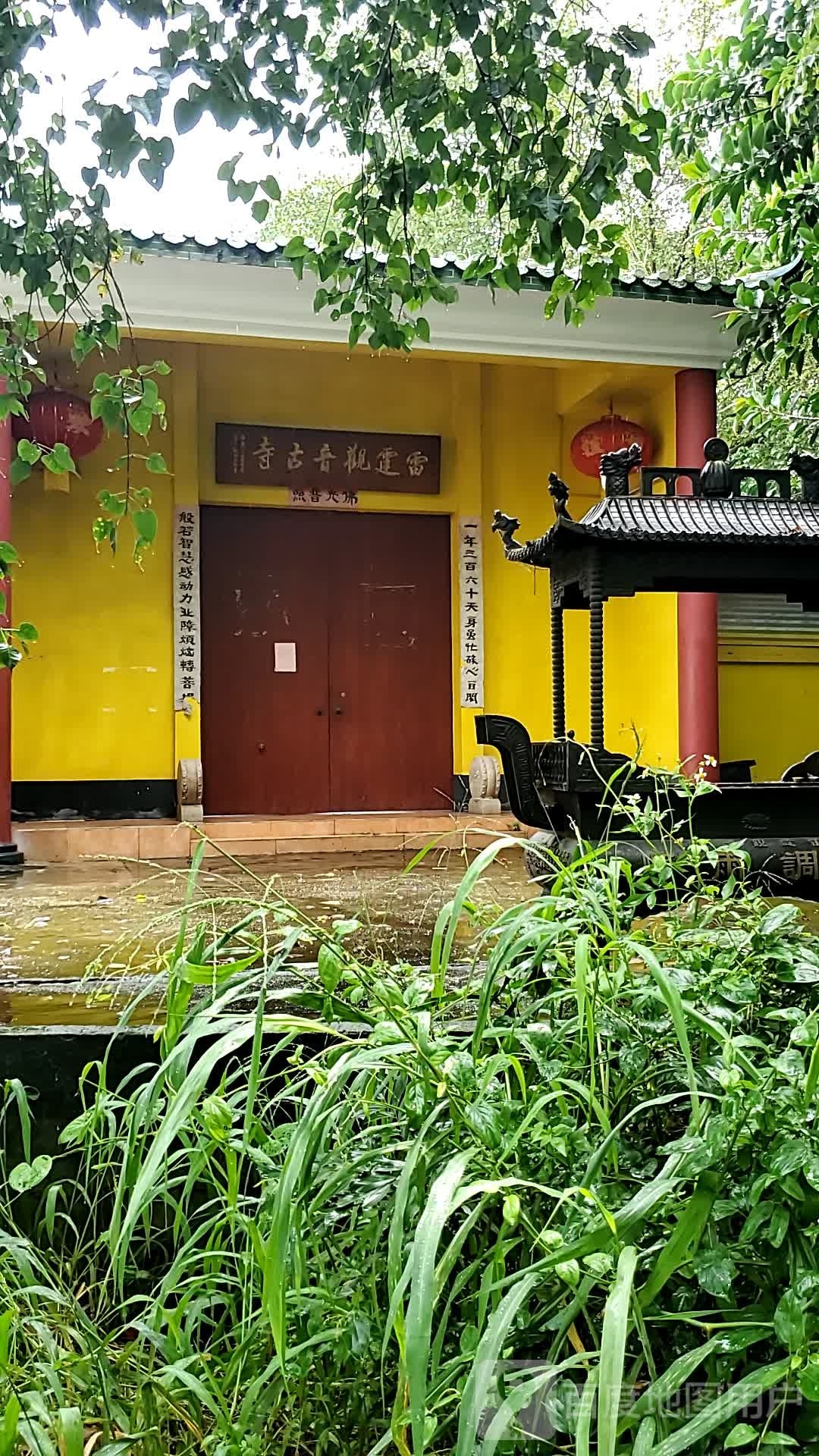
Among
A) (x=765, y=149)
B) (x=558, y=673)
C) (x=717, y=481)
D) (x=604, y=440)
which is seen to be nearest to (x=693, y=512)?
(x=717, y=481)

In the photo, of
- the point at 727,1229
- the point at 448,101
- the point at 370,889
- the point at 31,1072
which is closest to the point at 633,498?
the point at 370,889

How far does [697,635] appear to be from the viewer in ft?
23.5

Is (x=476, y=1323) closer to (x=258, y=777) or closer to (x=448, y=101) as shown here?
(x=448, y=101)

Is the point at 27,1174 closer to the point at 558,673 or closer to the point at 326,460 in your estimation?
the point at 558,673

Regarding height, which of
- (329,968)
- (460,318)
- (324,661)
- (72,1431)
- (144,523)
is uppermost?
(460,318)

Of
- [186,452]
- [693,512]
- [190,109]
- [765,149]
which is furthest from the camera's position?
[186,452]

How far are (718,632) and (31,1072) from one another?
6479 millimetres

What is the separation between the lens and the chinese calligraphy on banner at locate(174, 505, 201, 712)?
783cm

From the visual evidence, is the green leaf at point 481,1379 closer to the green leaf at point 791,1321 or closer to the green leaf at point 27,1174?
the green leaf at point 791,1321

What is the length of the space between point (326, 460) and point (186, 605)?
5.02 feet

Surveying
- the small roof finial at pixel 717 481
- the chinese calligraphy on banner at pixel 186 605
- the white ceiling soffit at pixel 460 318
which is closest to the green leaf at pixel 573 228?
the small roof finial at pixel 717 481

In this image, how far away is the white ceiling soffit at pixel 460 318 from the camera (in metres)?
6.45

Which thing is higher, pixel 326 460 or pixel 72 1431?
pixel 326 460

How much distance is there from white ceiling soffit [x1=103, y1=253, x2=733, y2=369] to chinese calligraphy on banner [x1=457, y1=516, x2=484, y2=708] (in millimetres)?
1623
